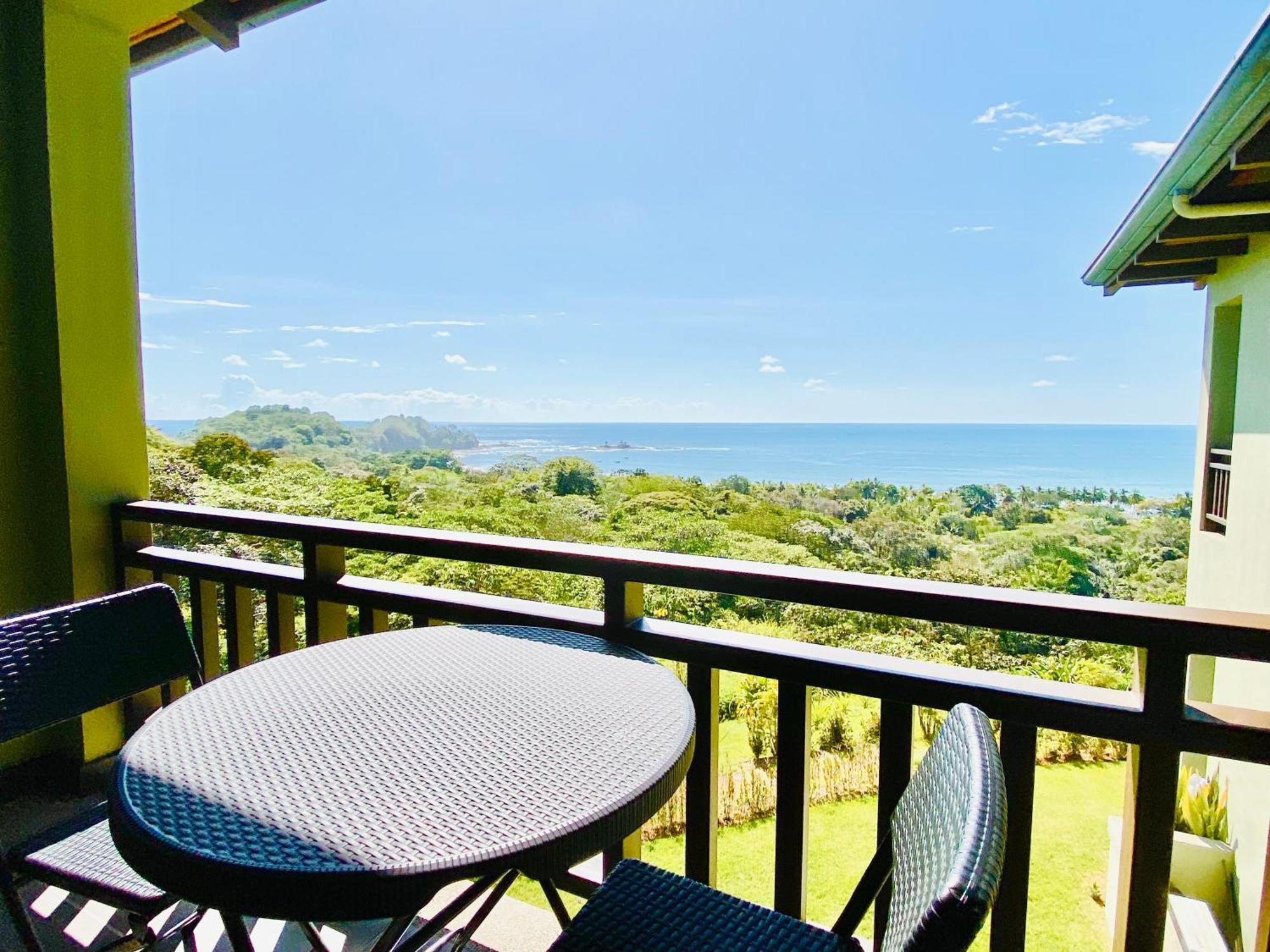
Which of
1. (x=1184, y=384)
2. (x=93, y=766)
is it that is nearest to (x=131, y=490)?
(x=93, y=766)

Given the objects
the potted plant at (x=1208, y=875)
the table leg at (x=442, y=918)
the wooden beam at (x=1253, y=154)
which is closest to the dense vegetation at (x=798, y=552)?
the potted plant at (x=1208, y=875)

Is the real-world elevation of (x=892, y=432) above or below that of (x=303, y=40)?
below

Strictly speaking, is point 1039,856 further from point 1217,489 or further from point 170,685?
point 170,685

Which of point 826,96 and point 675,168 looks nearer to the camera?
point 826,96

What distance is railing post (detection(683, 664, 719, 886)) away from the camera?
1.50 meters

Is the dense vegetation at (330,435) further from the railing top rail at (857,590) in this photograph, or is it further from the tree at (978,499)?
the tree at (978,499)

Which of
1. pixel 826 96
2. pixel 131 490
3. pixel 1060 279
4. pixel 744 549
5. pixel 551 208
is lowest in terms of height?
pixel 744 549

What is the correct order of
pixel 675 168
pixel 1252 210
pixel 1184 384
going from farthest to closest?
pixel 1184 384, pixel 675 168, pixel 1252 210

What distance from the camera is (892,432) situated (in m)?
37.5

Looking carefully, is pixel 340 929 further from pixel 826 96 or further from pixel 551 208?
pixel 551 208

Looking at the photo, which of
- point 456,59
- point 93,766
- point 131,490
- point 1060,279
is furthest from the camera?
point 1060,279

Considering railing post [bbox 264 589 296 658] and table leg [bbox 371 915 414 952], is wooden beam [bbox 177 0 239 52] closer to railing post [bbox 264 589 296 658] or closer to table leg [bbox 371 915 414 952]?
railing post [bbox 264 589 296 658]

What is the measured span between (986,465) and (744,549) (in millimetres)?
17962

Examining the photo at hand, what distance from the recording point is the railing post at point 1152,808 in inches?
41.8
